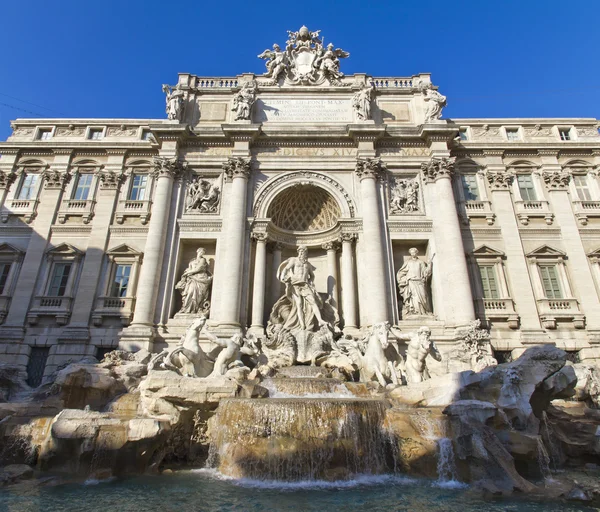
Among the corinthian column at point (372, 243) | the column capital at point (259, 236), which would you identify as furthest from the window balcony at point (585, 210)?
the column capital at point (259, 236)

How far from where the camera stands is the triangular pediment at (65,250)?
17.6 m

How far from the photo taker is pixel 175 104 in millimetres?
18922

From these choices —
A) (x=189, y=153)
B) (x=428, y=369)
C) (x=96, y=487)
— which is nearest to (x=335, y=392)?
(x=428, y=369)

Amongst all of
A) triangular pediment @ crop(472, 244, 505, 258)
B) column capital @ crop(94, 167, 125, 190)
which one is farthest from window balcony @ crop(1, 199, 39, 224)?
triangular pediment @ crop(472, 244, 505, 258)

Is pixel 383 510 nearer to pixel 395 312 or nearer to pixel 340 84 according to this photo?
pixel 395 312

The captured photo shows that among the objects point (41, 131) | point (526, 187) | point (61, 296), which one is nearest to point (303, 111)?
point (526, 187)

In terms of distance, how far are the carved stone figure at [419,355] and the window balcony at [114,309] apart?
11.5 meters

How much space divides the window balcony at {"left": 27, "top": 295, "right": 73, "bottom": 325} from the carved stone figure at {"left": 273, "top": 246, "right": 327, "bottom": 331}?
901 centimetres

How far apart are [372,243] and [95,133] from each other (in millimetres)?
15826

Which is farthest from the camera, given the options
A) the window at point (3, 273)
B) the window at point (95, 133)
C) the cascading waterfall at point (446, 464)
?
the window at point (95, 133)

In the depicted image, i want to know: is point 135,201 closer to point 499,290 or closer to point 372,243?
point 372,243

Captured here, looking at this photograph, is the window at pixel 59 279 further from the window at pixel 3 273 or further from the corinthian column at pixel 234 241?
the corinthian column at pixel 234 241

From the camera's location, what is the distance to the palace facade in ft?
52.9

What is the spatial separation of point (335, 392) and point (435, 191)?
11.3m
